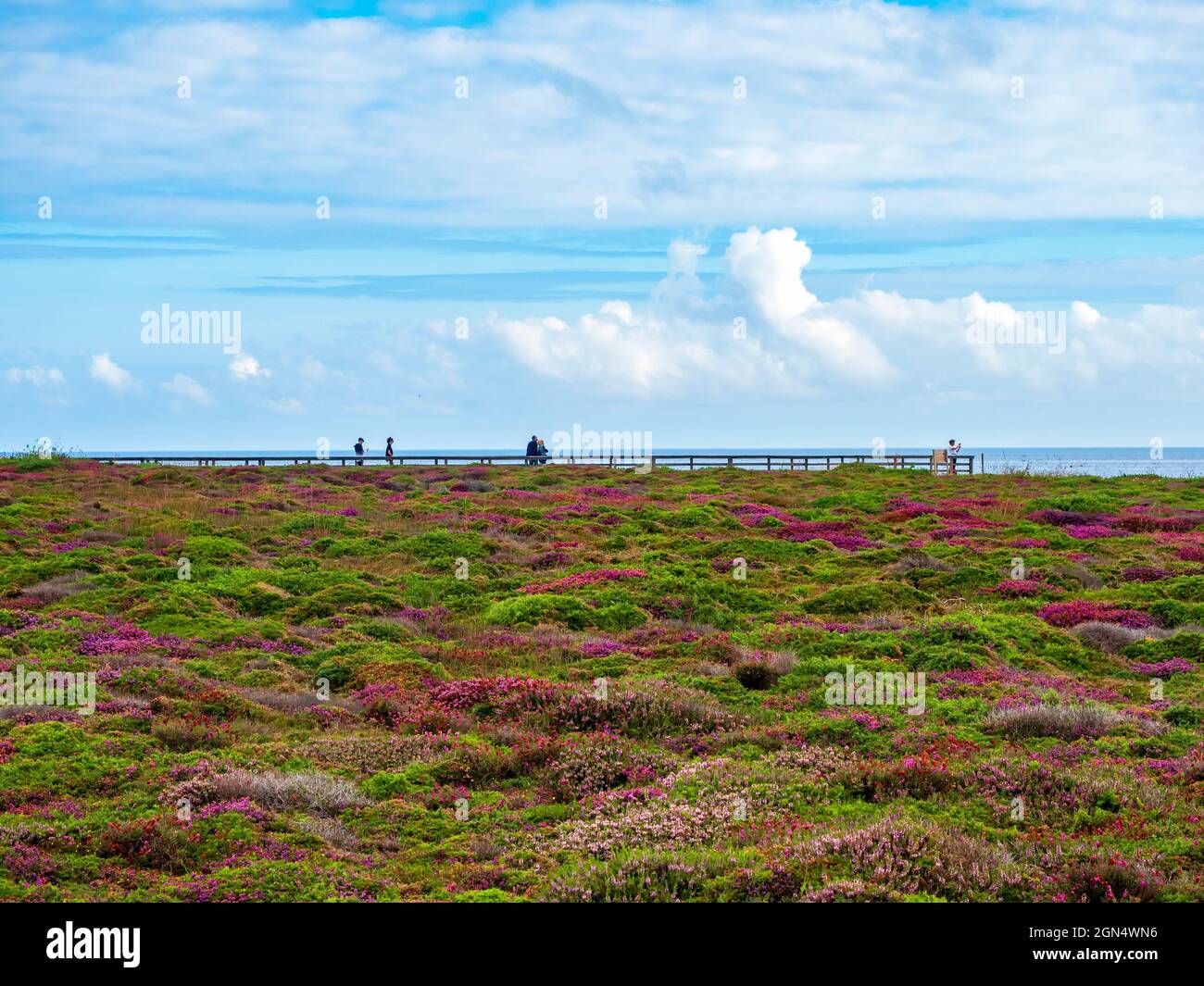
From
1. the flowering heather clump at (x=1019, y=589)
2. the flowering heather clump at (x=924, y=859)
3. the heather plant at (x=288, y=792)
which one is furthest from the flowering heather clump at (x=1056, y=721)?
the flowering heather clump at (x=1019, y=589)

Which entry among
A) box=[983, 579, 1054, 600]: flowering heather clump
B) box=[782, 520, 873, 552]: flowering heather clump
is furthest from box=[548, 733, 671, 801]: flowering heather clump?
box=[782, 520, 873, 552]: flowering heather clump

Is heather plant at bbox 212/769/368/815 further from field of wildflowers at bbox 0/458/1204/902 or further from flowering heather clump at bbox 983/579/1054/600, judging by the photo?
flowering heather clump at bbox 983/579/1054/600

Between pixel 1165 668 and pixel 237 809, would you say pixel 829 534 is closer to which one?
pixel 1165 668

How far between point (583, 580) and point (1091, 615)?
34.0 feet

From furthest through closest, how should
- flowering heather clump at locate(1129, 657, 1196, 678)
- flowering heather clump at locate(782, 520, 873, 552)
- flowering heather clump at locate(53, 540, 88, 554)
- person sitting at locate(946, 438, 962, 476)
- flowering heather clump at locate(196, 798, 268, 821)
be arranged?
person sitting at locate(946, 438, 962, 476), flowering heather clump at locate(782, 520, 873, 552), flowering heather clump at locate(53, 540, 88, 554), flowering heather clump at locate(1129, 657, 1196, 678), flowering heather clump at locate(196, 798, 268, 821)

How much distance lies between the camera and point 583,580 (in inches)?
Result: 958

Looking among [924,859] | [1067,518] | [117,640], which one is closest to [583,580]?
[117,640]

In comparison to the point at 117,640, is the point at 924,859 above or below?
below

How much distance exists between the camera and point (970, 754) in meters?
12.2

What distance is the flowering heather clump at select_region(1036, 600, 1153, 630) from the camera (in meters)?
20.0

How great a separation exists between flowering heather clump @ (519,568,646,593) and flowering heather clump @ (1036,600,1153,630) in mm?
8501
